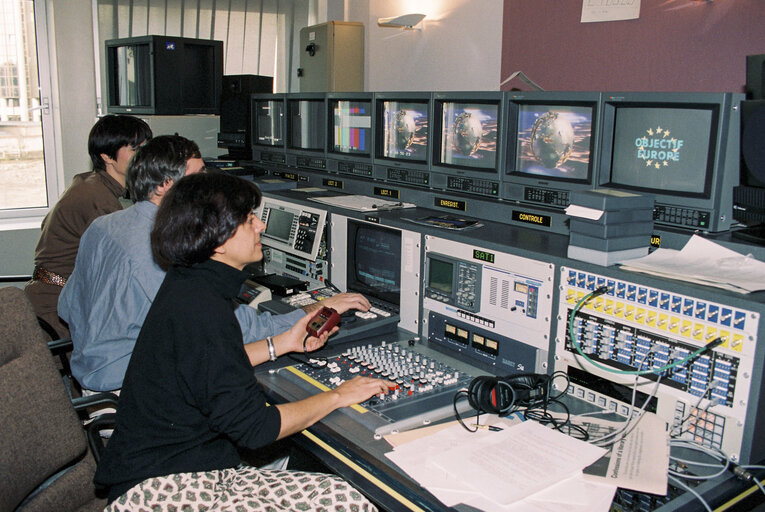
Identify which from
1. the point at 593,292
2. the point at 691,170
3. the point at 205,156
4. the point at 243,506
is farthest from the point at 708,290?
the point at 205,156

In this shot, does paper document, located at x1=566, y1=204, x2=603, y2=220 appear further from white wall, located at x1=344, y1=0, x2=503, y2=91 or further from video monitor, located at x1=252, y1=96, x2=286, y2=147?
white wall, located at x1=344, y1=0, x2=503, y2=91

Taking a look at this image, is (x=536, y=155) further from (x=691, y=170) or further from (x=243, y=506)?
(x=243, y=506)

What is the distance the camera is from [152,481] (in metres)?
1.44

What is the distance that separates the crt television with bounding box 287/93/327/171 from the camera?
2.98 metres

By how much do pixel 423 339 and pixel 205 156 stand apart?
2309mm

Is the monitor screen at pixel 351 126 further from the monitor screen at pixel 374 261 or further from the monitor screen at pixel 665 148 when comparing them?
the monitor screen at pixel 665 148

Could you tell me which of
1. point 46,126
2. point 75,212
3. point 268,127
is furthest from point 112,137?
point 46,126

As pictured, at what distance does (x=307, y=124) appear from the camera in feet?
10.1

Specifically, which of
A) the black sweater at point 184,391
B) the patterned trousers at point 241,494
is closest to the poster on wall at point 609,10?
the black sweater at point 184,391

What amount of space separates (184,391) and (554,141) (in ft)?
4.13

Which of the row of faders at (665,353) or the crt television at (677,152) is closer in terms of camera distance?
the row of faders at (665,353)

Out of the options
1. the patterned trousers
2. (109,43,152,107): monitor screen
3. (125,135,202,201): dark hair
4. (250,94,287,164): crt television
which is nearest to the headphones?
the patterned trousers

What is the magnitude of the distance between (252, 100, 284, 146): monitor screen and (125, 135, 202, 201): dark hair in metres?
1.09

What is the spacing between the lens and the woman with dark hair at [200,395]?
1418mm
